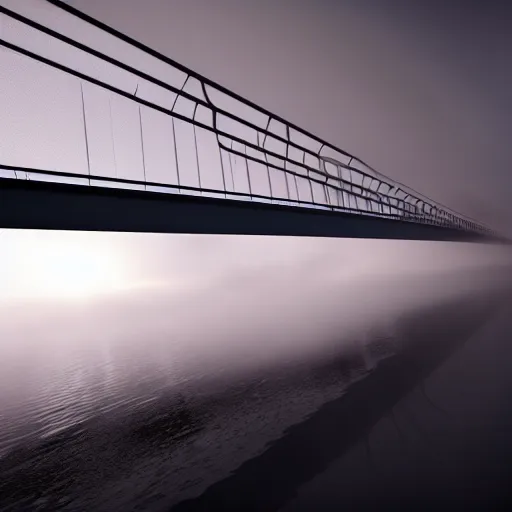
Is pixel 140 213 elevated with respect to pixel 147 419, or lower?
elevated

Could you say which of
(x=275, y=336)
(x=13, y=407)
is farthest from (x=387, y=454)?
(x=275, y=336)

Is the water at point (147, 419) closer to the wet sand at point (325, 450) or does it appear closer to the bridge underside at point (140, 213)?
the wet sand at point (325, 450)

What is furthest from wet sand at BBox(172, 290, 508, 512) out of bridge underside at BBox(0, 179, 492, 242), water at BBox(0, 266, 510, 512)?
bridge underside at BBox(0, 179, 492, 242)

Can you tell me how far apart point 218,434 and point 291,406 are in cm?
257

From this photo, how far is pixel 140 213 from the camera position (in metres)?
10.5

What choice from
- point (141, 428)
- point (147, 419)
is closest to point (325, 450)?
point (141, 428)

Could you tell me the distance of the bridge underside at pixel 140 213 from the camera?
27.2ft

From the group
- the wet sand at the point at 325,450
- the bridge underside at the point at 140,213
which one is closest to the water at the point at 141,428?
the wet sand at the point at 325,450

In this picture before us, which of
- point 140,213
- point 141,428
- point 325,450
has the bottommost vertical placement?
point 325,450

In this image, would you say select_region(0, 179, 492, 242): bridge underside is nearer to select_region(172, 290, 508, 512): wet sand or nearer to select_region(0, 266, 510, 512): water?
select_region(0, 266, 510, 512): water

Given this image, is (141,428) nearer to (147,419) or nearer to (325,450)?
(147,419)

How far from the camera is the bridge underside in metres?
8.29

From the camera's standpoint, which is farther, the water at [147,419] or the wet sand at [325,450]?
the water at [147,419]

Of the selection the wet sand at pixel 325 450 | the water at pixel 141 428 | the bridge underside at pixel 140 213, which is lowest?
the wet sand at pixel 325 450
